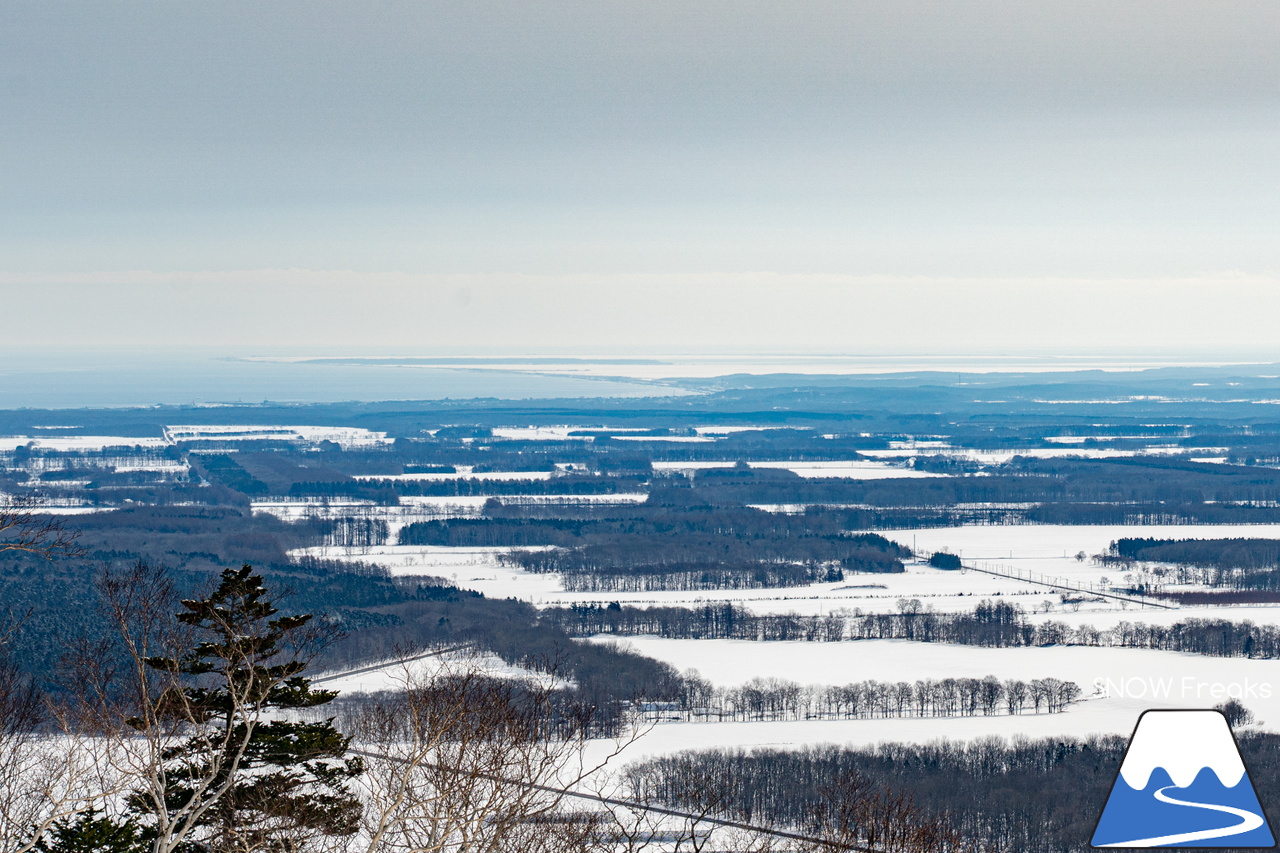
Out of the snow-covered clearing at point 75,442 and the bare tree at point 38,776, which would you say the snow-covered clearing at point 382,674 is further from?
the snow-covered clearing at point 75,442

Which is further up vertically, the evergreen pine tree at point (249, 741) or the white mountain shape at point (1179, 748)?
the white mountain shape at point (1179, 748)

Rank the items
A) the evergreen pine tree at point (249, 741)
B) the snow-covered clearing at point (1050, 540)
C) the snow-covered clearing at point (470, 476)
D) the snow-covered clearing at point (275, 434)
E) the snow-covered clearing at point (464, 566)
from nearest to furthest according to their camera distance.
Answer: the evergreen pine tree at point (249, 741) < the snow-covered clearing at point (464, 566) < the snow-covered clearing at point (1050, 540) < the snow-covered clearing at point (470, 476) < the snow-covered clearing at point (275, 434)

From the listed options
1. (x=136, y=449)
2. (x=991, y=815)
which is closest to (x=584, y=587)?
(x=991, y=815)

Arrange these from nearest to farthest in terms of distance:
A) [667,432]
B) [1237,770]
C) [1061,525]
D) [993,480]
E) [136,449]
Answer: [1237,770] < [1061,525] < [993,480] < [136,449] < [667,432]

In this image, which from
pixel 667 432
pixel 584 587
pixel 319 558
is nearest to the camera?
pixel 584 587

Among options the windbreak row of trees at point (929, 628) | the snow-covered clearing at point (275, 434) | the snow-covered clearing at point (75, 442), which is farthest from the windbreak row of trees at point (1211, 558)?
the snow-covered clearing at point (75, 442)

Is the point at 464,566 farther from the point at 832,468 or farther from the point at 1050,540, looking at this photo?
the point at 832,468

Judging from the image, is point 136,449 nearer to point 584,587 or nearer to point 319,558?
point 319,558
